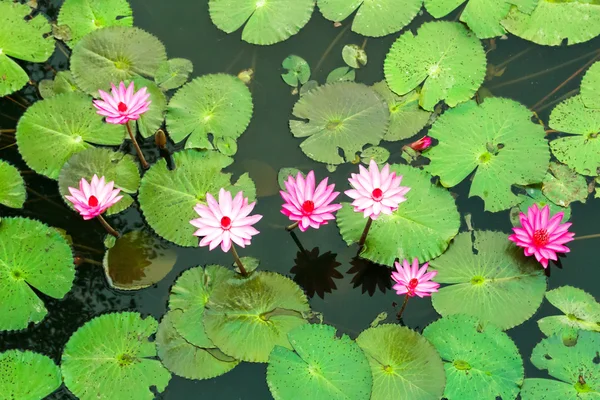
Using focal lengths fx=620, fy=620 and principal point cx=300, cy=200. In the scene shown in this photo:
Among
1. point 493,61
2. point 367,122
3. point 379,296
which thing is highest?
point 493,61

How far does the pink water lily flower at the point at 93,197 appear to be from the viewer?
3557 millimetres

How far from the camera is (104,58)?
450 centimetres

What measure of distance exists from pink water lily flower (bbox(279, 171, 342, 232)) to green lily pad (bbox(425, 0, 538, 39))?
6.68ft

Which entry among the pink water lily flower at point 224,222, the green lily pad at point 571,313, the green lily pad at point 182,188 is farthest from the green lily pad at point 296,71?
the green lily pad at point 571,313

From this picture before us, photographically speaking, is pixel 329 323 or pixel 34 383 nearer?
pixel 34 383

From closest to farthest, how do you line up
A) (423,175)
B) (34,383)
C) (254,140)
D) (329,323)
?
→ (34,383) → (329,323) → (423,175) → (254,140)

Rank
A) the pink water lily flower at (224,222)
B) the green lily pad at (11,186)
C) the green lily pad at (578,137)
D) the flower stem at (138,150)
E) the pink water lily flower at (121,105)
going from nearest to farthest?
the pink water lily flower at (224,222) < the pink water lily flower at (121,105) < the flower stem at (138,150) < the green lily pad at (11,186) < the green lily pad at (578,137)

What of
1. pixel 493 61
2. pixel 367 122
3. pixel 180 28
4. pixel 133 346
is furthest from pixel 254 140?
pixel 493 61

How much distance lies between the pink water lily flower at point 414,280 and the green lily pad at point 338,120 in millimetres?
993

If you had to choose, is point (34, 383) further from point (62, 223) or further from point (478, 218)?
point (478, 218)

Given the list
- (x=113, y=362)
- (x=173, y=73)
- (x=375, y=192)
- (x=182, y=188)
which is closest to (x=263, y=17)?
(x=173, y=73)

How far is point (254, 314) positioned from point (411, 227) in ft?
3.66

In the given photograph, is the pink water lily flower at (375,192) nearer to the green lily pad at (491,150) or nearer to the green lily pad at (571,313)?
the green lily pad at (491,150)

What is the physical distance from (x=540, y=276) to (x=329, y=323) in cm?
134
